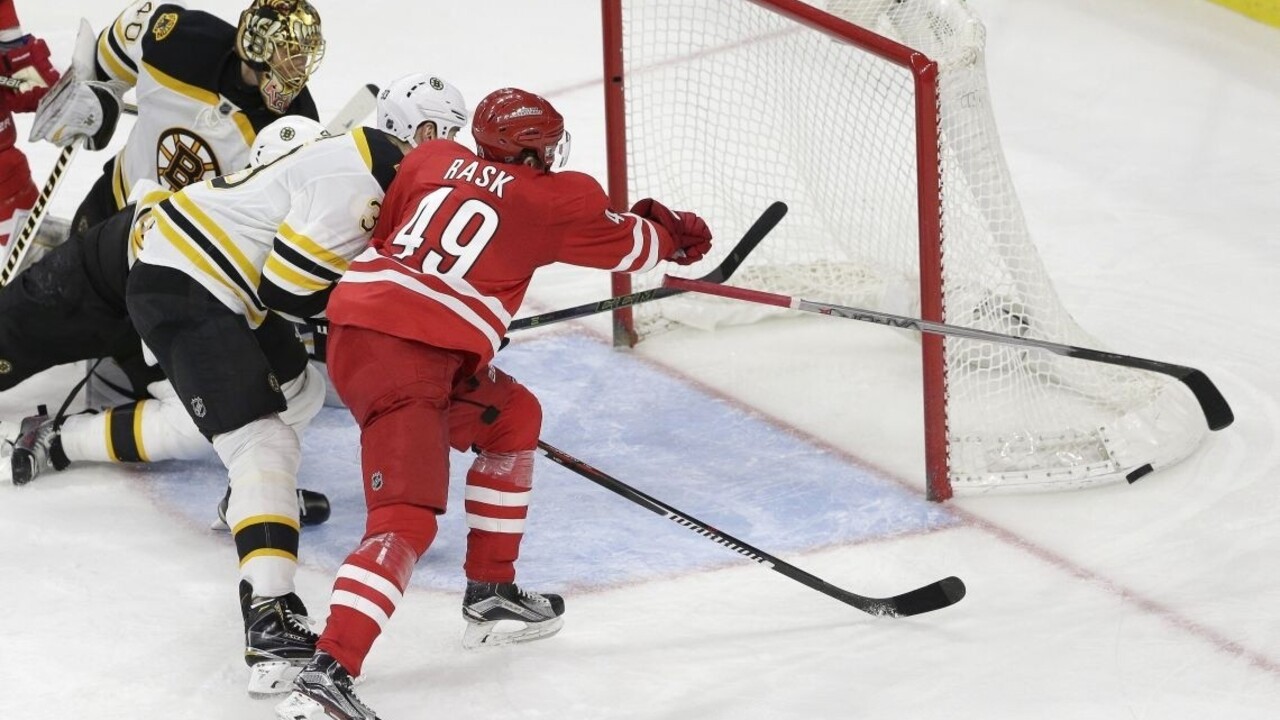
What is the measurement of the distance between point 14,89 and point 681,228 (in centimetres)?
180

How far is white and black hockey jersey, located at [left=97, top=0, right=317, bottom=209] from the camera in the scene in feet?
13.0

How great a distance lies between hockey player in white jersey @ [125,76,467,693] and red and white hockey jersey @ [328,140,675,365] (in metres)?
0.10

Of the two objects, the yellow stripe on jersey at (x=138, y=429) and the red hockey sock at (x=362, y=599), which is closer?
the red hockey sock at (x=362, y=599)

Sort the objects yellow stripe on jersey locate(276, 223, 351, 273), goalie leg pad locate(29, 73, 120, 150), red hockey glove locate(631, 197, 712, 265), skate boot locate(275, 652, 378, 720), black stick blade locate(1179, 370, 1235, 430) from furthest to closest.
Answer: goalie leg pad locate(29, 73, 120, 150)
red hockey glove locate(631, 197, 712, 265)
black stick blade locate(1179, 370, 1235, 430)
yellow stripe on jersey locate(276, 223, 351, 273)
skate boot locate(275, 652, 378, 720)

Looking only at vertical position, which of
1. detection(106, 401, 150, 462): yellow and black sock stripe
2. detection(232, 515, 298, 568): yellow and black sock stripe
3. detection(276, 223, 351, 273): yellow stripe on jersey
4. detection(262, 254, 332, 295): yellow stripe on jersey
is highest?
detection(276, 223, 351, 273): yellow stripe on jersey

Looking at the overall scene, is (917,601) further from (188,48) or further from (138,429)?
(188,48)

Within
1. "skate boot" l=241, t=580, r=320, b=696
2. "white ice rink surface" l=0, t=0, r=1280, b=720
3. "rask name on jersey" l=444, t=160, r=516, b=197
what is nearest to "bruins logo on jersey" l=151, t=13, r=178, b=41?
"white ice rink surface" l=0, t=0, r=1280, b=720

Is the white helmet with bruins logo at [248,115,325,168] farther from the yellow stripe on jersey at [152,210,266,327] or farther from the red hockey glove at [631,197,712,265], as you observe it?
the red hockey glove at [631,197,712,265]

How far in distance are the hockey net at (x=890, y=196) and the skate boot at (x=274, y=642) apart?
1374 mm

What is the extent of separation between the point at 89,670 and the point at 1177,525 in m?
2.11

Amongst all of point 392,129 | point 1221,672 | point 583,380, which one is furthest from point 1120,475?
point 392,129

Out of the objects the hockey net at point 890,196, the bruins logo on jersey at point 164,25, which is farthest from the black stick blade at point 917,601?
the bruins logo on jersey at point 164,25

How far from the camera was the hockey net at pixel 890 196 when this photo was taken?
12.2 feet

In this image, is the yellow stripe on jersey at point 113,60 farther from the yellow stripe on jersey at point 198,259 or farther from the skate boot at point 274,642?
the skate boot at point 274,642
